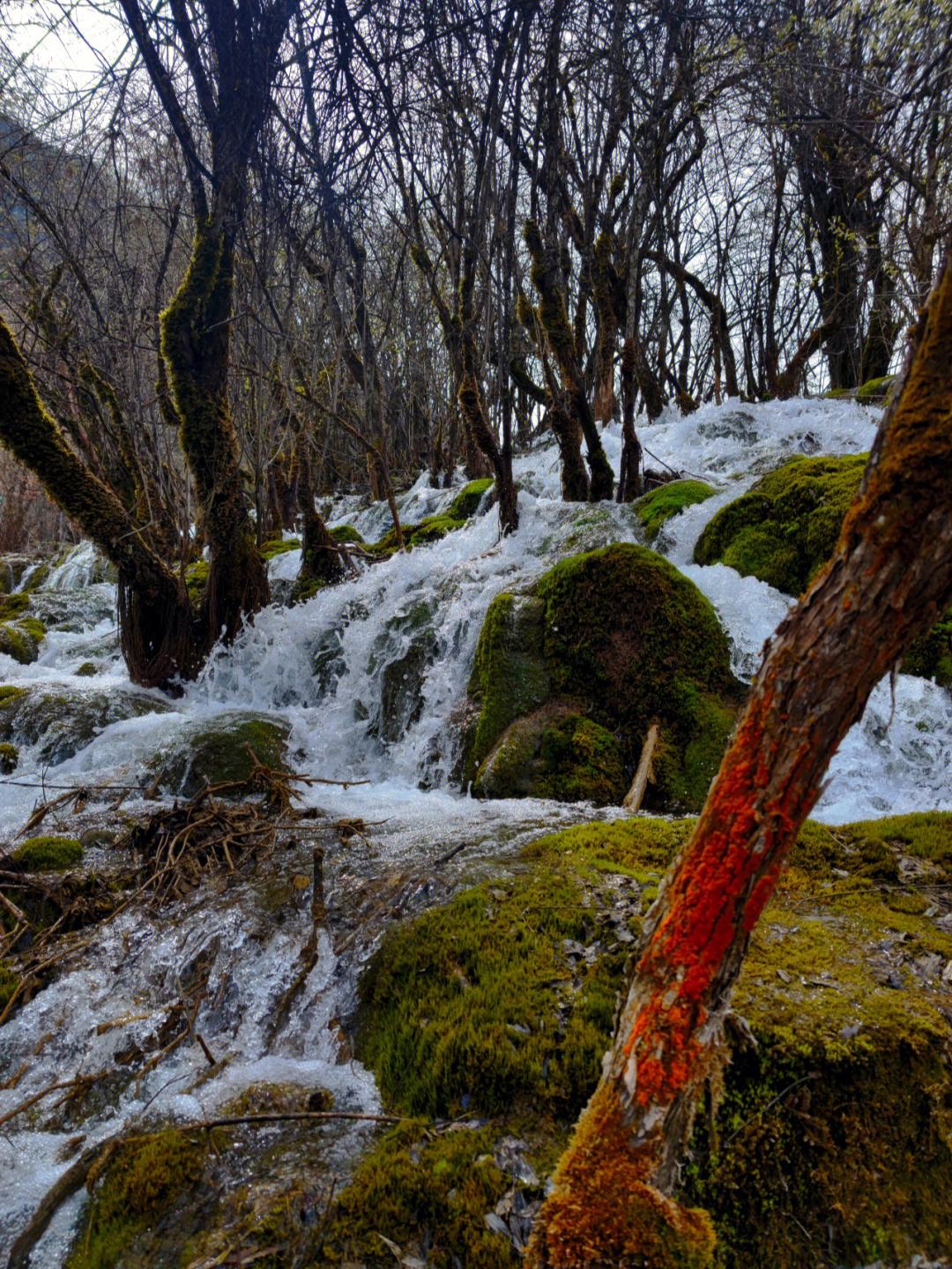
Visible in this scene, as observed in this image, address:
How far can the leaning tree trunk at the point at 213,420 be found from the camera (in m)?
7.72

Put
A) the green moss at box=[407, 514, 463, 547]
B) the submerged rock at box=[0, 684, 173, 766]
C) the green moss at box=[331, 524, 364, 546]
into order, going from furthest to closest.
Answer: the green moss at box=[331, 524, 364, 546]
the green moss at box=[407, 514, 463, 547]
the submerged rock at box=[0, 684, 173, 766]

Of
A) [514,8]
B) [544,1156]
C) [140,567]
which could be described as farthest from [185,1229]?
[140,567]

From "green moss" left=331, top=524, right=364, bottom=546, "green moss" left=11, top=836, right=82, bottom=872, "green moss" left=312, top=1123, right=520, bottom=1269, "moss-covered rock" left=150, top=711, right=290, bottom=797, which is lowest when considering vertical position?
"moss-covered rock" left=150, top=711, right=290, bottom=797

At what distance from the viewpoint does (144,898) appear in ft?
13.2

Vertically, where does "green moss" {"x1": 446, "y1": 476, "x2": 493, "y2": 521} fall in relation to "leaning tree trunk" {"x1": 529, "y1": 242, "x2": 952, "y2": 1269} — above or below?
above

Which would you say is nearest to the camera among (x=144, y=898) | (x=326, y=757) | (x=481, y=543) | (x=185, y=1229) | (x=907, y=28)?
(x=185, y=1229)

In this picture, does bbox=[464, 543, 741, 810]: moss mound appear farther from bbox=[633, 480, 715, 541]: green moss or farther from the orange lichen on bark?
the orange lichen on bark

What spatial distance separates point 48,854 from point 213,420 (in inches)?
213

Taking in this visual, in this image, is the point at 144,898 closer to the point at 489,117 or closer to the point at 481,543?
the point at 489,117

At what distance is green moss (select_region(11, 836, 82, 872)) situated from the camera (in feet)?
14.1

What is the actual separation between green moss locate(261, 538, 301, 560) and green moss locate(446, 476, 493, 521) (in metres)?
3.13

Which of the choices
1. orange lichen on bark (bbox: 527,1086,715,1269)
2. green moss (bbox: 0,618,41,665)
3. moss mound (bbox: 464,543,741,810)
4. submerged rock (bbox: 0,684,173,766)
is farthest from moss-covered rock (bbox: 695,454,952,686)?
green moss (bbox: 0,618,41,665)

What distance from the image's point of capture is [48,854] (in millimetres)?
4391

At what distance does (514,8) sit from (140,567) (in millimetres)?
6610
